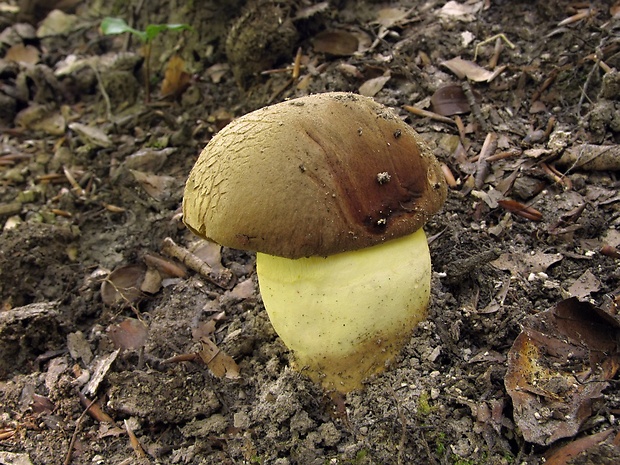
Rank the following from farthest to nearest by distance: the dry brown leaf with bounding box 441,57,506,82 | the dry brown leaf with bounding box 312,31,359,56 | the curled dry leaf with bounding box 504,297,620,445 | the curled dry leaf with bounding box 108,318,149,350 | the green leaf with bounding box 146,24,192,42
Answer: the green leaf with bounding box 146,24,192,42 → the dry brown leaf with bounding box 312,31,359,56 → the dry brown leaf with bounding box 441,57,506,82 → the curled dry leaf with bounding box 108,318,149,350 → the curled dry leaf with bounding box 504,297,620,445

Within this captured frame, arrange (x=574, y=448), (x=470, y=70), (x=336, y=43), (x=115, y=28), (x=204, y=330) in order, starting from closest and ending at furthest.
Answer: (x=574, y=448) < (x=204, y=330) < (x=470, y=70) < (x=336, y=43) < (x=115, y=28)

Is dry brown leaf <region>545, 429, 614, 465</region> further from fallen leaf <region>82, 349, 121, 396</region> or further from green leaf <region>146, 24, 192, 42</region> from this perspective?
green leaf <region>146, 24, 192, 42</region>

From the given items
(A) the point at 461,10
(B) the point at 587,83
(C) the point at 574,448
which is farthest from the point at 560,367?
(A) the point at 461,10

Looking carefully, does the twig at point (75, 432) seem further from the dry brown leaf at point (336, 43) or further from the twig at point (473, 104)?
the dry brown leaf at point (336, 43)

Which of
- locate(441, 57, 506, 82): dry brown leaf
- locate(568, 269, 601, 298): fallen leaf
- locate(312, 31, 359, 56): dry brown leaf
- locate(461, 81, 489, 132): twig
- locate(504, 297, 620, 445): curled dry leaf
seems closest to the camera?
locate(504, 297, 620, 445): curled dry leaf

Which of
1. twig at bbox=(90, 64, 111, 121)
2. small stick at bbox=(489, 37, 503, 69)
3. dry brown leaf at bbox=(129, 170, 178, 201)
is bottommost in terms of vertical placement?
dry brown leaf at bbox=(129, 170, 178, 201)

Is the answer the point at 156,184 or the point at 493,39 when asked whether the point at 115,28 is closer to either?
the point at 156,184

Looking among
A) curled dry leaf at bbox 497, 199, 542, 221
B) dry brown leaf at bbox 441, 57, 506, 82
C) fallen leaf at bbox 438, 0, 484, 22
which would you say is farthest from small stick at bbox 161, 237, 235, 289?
fallen leaf at bbox 438, 0, 484, 22

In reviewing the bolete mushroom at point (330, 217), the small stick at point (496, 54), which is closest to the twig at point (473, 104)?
the small stick at point (496, 54)

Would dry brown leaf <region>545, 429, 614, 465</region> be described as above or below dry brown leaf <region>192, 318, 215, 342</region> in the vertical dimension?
above
